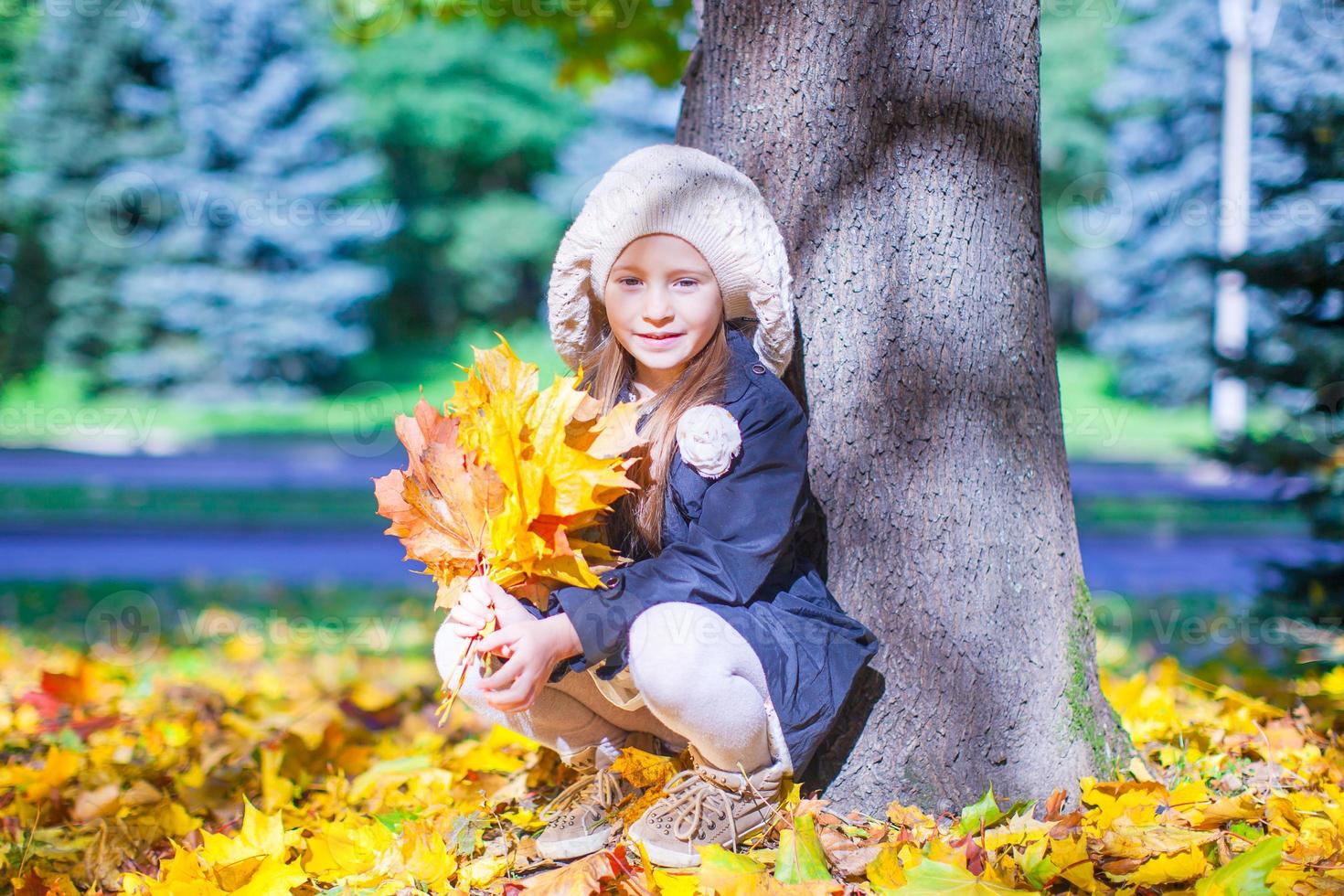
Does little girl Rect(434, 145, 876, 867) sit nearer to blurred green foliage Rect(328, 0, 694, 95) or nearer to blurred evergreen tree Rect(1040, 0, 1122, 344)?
blurred green foliage Rect(328, 0, 694, 95)

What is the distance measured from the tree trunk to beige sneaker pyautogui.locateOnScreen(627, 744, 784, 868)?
0.24 metres

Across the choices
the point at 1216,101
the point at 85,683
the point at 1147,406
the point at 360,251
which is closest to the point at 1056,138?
the point at 1216,101

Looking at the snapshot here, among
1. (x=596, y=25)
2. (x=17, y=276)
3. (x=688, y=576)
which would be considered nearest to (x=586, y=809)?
(x=688, y=576)

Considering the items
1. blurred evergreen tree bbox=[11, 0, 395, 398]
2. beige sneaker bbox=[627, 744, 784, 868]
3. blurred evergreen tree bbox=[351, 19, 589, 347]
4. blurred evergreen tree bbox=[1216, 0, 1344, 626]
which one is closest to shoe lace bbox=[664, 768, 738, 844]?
beige sneaker bbox=[627, 744, 784, 868]

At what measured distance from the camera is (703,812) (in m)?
1.95

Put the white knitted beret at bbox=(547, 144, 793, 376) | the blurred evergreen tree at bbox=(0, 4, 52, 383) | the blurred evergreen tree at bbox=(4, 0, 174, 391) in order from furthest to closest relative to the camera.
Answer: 1. the blurred evergreen tree at bbox=(4, 0, 174, 391)
2. the blurred evergreen tree at bbox=(0, 4, 52, 383)
3. the white knitted beret at bbox=(547, 144, 793, 376)

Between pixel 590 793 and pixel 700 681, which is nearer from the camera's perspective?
pixel 700 681

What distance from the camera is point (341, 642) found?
5027 millimetres

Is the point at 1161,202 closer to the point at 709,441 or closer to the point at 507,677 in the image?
the point at 709,441

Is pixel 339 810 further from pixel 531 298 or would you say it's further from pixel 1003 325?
pixel 531 298

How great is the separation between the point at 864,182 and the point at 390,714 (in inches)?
85.1

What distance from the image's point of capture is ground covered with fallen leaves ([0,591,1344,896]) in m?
1.78

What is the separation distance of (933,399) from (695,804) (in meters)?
0.96

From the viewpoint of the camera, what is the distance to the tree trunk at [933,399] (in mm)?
2174
